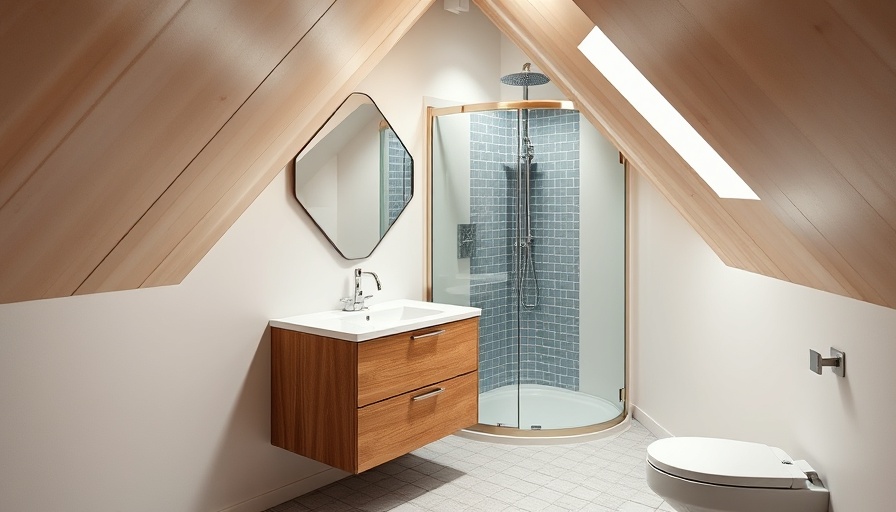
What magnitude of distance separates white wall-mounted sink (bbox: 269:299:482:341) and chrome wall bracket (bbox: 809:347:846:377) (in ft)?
5.23

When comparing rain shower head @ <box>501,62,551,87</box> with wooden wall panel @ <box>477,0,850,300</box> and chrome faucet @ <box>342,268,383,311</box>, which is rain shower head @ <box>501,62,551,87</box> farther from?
chrome faucet @ <box>342,268,383,311</box>

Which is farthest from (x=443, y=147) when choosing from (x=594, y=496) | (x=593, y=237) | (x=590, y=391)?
(x=594, y=496)

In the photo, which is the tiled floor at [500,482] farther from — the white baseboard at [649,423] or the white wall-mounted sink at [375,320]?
the white wall-mounted sink at [375,320]

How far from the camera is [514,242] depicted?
13.3 feet

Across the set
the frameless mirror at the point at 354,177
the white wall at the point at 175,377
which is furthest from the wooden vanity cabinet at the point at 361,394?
the frameless mirror at the point at 354,177

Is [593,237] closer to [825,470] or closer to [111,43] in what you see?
[825,470]

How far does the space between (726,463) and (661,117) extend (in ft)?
3.93

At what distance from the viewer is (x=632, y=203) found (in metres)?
4.22

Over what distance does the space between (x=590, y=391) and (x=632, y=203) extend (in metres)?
1.19

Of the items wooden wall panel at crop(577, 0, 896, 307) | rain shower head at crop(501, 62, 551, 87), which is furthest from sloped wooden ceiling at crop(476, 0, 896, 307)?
rain shower head at crop(501, 62, 551, 87)

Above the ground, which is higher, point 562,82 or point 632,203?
point 562,82

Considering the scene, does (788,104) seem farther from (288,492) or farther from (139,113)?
(288,492)

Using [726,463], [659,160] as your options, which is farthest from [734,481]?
[659,160]

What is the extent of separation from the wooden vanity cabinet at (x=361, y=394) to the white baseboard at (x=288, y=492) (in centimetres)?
25
